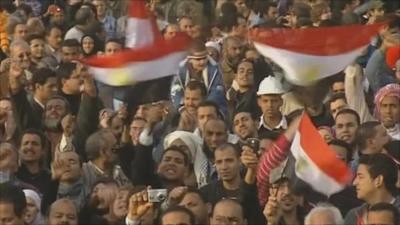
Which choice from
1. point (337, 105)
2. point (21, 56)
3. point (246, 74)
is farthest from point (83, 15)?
point (337, 105)

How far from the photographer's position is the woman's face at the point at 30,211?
31.0 feet

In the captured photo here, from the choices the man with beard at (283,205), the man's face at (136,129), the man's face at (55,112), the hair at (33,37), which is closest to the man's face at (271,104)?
the man's face at (136,129)

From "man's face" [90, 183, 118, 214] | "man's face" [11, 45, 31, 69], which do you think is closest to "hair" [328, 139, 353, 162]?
"man's face" [90, 183, 118, 214]

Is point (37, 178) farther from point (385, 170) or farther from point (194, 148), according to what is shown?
point (385, 170)

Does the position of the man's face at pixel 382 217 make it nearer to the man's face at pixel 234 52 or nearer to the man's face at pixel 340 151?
the man's face at pixel 340 151

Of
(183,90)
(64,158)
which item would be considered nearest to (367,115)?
(183,90)

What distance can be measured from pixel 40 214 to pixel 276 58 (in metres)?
1.95

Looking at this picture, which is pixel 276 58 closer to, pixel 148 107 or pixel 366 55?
pixel 148 107

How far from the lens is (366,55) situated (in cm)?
1335

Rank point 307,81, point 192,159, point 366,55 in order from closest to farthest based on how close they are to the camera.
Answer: point 307,81 < point 192,159 < point 366,55

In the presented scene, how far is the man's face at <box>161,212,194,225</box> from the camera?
8734 millimetres

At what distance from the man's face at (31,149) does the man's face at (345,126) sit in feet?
6.99

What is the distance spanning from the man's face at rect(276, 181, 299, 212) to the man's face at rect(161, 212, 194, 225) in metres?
0.71

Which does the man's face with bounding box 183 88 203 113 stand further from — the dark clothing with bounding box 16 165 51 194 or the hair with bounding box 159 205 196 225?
the hair with bounding box 159 205 196 225
